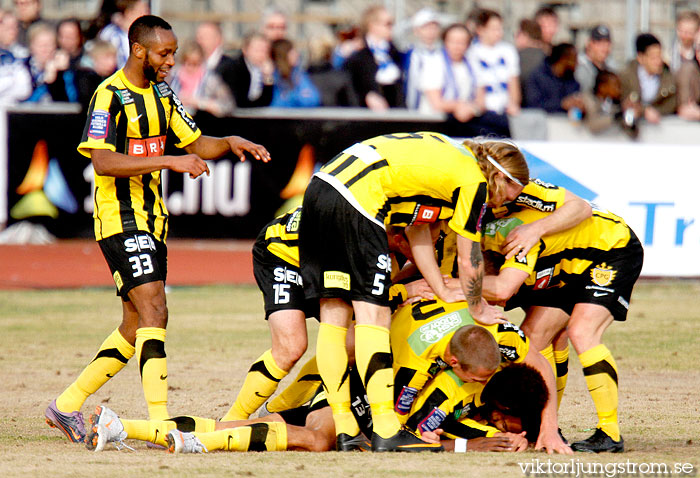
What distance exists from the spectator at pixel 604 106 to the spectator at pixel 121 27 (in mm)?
5933

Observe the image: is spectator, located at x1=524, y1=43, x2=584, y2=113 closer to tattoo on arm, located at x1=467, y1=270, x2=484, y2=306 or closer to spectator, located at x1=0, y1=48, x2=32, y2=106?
spectator, located at x1=0, y1=48, x2=32, y2=106

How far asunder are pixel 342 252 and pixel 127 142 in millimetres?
1567

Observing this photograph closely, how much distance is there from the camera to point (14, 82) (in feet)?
49.6

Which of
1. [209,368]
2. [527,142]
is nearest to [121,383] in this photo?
[209,368]

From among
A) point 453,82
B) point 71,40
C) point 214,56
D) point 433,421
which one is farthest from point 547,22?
point 433,421

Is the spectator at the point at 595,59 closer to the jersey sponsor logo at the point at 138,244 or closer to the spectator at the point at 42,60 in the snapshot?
the spectator at the point at 42,60

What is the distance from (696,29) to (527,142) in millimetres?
4376

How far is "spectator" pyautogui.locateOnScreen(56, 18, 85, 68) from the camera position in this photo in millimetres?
15047

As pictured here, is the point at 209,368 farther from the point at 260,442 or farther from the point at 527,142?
the point at 527,142

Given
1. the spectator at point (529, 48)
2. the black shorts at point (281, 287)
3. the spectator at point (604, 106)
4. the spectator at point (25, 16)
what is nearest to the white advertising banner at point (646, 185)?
the spectator at point (604, 106)

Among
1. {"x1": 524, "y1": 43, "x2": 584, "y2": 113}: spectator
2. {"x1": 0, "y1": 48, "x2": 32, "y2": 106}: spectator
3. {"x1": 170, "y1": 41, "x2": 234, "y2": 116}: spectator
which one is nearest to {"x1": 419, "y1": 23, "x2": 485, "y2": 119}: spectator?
{"x1": 524, "y1": 43, "x2": 584, "y2": 113}: spectator

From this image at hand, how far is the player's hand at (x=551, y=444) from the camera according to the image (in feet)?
19.9

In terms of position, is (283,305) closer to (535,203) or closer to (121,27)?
(535,203)

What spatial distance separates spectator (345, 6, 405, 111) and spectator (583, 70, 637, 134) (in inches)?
106
